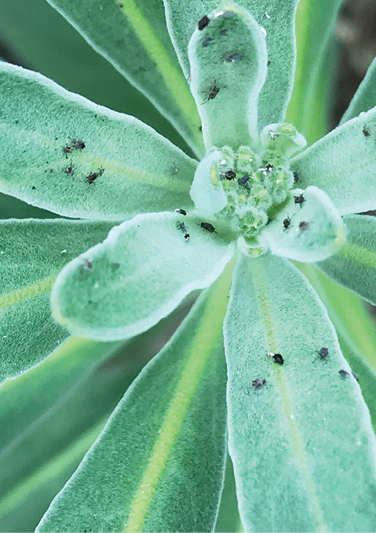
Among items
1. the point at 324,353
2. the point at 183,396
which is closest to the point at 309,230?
the point at 324,353

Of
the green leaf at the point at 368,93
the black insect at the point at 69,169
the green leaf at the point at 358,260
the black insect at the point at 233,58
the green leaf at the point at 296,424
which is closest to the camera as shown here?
the green leaf at the point at 296,424

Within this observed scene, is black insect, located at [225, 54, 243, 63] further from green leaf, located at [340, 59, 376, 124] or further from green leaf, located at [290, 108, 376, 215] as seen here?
green leaf, located at [340, 59, 376, 124]

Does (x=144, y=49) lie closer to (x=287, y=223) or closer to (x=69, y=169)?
(x=69, y=169)

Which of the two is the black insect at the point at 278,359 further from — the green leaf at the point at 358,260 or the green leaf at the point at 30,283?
the green leaf at the point at 30,283

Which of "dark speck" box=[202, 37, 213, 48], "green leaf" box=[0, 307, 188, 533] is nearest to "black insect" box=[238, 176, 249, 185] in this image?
"dark speck" box=[202, 37, 213, 48]

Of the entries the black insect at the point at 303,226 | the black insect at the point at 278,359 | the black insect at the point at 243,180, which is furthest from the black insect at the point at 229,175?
the black insect at the point at 278,359
